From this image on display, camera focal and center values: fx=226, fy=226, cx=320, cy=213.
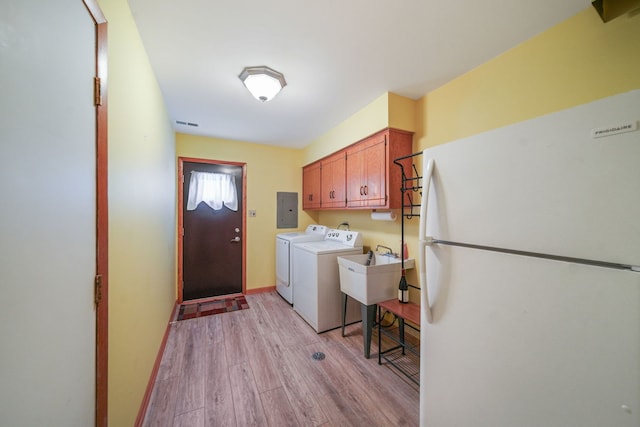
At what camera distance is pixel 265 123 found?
9.53 feet

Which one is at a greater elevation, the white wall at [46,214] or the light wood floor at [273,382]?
the white wall at [46,214]

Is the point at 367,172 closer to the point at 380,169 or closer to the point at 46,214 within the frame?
the point at 380,169

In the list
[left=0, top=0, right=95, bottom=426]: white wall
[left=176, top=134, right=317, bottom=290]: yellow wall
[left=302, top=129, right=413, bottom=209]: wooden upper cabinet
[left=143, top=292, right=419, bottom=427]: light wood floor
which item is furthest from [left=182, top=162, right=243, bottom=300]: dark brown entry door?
[left=0, top=0, right=95, bottom=426]: white wall

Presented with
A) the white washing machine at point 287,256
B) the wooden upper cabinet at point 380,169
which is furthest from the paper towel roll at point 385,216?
Answer: the white washing machine at point 287,256

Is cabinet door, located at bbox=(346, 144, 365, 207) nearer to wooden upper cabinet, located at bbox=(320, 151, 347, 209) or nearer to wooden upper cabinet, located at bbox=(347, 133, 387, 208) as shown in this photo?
wooden upper cabinet, located at bbox=(347, 133, 387, 208)

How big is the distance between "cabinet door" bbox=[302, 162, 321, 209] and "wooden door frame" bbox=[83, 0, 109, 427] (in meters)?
2.68

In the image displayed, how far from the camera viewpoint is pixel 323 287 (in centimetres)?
254

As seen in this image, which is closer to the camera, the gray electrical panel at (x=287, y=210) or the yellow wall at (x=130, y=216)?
the yellow wall at (x=130, y=216)

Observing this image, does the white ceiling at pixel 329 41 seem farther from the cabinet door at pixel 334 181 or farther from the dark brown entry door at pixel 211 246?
the dark brown entry door at pixel 211 246

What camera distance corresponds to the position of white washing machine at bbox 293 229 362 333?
2.53 m

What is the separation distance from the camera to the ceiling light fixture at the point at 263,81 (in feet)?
5.98

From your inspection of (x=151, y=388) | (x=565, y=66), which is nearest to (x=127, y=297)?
(x=151, y=388)

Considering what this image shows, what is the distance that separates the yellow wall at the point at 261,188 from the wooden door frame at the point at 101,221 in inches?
104

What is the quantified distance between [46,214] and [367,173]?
89.0 inches
